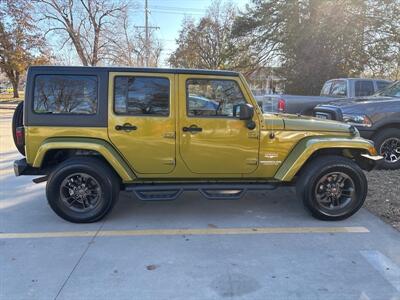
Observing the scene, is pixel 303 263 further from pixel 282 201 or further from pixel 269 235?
pixel 282 201

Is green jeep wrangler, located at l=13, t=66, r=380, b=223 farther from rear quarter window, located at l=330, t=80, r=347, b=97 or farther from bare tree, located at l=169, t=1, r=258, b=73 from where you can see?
bare tree, located at l=169, t=1, r=258, b=73

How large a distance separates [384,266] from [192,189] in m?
2.26

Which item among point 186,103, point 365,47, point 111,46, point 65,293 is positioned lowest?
point 65,293

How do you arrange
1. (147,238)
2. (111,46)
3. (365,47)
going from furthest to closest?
(111,46)
(365,47)
(147,238)

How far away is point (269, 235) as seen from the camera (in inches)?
171

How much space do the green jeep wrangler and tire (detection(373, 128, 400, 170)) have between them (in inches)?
102

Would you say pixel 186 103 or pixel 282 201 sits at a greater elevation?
pixel 186 103

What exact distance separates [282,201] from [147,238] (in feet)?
7.44

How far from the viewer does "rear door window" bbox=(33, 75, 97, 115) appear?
4.54 metres

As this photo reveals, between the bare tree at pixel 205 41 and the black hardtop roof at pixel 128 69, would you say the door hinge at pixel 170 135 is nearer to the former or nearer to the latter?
the black hardtop roof at pixel 128 69

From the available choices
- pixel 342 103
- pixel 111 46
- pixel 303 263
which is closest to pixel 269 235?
pixel 303 263

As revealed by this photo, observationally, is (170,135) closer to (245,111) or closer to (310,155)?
(245,111)

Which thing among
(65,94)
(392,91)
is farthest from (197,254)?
(392,91)

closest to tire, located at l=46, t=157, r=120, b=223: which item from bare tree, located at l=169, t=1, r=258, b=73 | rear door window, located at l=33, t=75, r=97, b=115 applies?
rear door window, located at l=33, t=75, r=97, b=115
